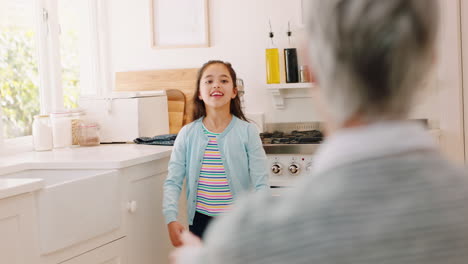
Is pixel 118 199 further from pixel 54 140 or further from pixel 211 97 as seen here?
pixel 54 140

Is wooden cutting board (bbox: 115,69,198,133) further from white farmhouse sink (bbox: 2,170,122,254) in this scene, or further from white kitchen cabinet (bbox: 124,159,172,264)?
white farmhouse sink (bbox: 2,170,122,254)

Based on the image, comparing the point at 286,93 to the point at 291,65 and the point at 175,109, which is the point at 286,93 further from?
the point at 175,109

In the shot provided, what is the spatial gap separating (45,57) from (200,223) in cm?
136

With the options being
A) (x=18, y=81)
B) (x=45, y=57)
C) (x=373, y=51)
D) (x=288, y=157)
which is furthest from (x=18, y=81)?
(x=373, y=51)

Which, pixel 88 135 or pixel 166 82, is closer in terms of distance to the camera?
pixel 88 135

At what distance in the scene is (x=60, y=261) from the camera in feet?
6.70

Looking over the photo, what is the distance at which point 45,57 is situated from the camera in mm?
3156

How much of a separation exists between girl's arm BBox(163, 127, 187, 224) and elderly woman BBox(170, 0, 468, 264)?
1715 mm

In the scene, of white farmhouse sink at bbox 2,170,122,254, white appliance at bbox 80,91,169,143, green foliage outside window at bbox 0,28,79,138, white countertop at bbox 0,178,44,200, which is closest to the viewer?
white countertop at bbox 0,178,44,200

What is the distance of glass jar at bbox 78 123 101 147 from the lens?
2949mm

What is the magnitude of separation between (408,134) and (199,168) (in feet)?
5.71

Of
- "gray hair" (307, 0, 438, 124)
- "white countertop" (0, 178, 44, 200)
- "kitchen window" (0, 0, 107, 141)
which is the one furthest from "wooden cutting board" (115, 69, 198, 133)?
"gray hair" (307, 0, 438, 124)

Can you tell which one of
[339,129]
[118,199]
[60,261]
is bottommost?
[60,261]

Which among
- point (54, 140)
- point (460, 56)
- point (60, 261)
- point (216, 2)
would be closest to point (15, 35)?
point (54, 140)
